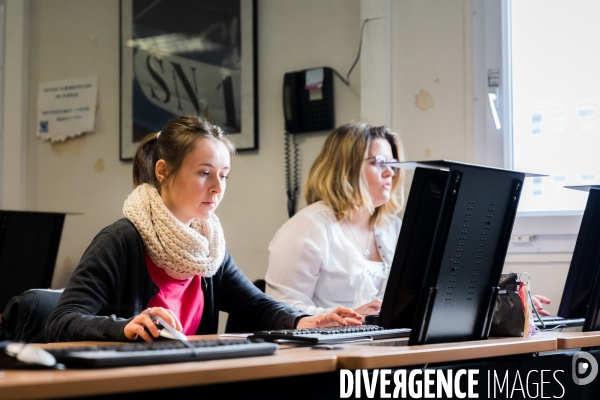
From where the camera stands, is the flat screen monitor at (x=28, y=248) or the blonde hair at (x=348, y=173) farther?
the flat screen monitor at (x=28, y=248)

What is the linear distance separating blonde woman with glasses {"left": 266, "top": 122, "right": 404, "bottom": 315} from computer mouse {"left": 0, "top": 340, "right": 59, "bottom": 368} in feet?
5.28

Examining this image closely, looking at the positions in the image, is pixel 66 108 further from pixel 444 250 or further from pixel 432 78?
pixel 444 250

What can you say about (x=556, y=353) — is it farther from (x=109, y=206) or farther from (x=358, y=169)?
(x=109, y=206)

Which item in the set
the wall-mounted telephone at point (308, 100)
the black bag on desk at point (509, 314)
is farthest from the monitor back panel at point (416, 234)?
the wall-mounted telephone at point (308, 100)

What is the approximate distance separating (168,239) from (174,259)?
5 cm

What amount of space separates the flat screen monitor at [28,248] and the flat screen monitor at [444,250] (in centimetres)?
227

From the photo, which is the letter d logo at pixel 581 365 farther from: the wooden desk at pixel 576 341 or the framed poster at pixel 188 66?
the framed poster at pixel 188 66

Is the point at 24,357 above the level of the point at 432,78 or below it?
below

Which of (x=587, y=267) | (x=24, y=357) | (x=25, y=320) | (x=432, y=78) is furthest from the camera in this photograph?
(x=432, y=78)

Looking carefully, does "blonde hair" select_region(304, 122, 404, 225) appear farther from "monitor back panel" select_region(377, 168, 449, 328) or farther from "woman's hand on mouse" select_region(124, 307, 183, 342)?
"woman's hand on mouse" select_region(124, 307, 183, 342)

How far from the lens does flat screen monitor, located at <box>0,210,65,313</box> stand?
3.32 meters

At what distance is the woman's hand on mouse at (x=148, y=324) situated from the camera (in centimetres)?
129

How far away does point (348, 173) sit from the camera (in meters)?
2.87

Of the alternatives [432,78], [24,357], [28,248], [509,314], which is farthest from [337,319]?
[28,248]
